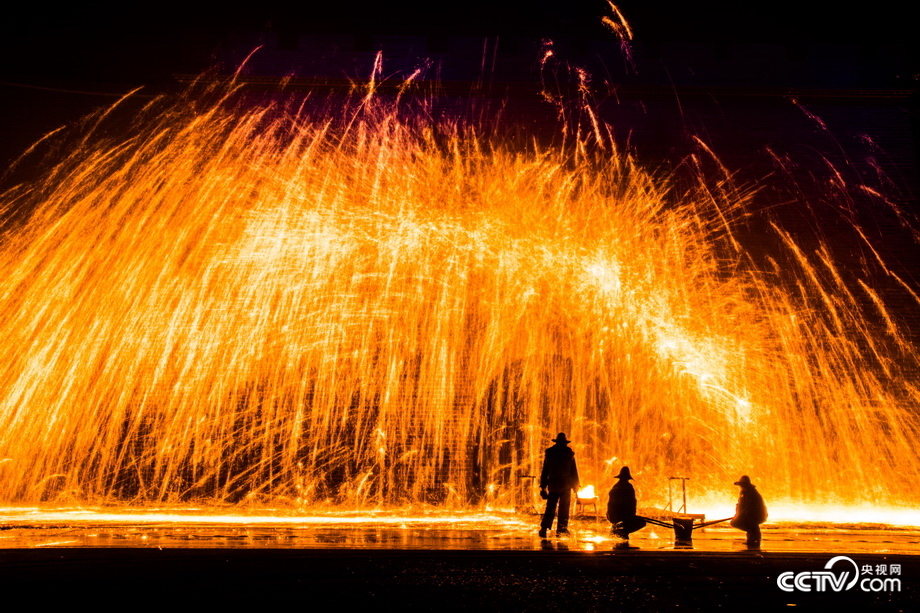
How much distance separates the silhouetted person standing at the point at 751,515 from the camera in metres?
6.84

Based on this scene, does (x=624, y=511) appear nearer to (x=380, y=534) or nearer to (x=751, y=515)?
(x=751, y=515)

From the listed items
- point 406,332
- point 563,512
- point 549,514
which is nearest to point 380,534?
point 549,514

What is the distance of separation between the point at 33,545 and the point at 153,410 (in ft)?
13.7

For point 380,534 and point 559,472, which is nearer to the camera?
point 559,472

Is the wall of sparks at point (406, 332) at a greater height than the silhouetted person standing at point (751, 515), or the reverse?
the wall of sparks at point (406, 332)

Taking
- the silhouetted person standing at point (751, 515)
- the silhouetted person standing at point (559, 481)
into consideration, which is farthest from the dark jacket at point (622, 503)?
the silhouetted person standing at point (751, 515)

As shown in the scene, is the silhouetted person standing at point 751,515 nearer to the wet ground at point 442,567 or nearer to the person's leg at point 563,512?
the wet ground at point 442,567

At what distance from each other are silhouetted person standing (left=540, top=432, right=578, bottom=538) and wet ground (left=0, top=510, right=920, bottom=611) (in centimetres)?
29

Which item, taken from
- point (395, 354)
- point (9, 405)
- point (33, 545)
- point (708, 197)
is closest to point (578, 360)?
point (395, 354)

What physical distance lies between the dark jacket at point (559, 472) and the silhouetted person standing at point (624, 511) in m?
0.44

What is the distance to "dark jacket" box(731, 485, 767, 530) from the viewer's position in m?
→ 6.85

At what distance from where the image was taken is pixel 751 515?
Answer: 22.5 ft

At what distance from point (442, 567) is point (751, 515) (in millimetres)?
3473

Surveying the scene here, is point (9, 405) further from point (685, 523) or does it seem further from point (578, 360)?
point (685, 523)
